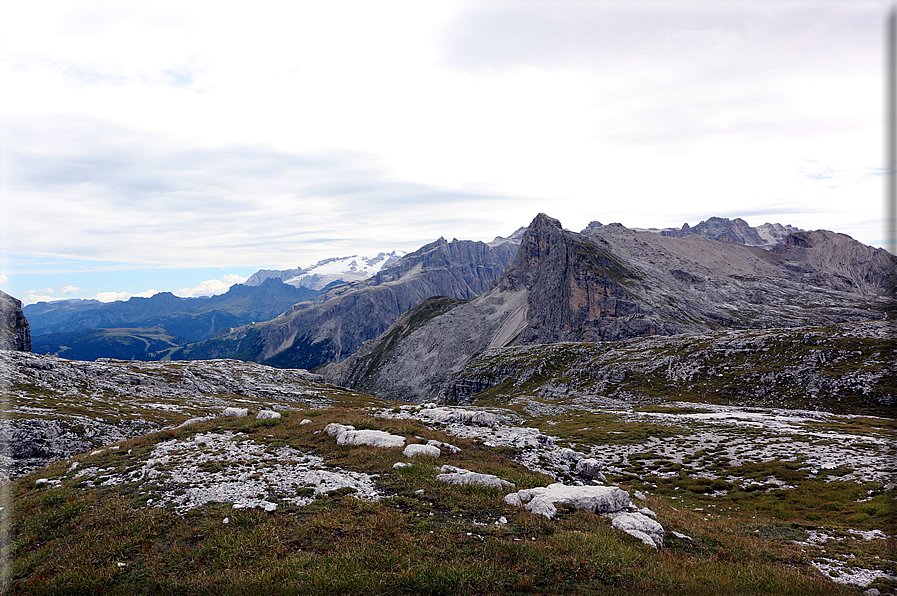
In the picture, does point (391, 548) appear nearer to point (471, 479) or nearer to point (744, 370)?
point (471, 479)

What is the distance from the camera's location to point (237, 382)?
111188 millimetres

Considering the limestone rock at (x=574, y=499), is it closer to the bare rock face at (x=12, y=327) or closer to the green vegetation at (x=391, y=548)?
the green vegetation at (x=391, y=548)

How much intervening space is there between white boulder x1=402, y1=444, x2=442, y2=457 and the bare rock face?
19160 centimetres

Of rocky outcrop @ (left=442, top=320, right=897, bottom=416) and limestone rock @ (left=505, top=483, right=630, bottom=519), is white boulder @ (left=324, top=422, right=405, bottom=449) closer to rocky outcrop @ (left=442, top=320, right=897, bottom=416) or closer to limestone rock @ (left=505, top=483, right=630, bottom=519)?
limestone rock @ (left=505, top=483, right=630, bottom=519)

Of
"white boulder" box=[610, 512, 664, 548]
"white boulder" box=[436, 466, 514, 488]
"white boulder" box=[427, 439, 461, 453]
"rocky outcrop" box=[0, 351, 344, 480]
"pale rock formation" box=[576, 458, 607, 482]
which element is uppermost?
"white boulder" box=[436, 466, 514, 488]

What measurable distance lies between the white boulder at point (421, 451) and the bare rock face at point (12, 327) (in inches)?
7543

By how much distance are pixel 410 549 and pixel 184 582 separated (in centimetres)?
662

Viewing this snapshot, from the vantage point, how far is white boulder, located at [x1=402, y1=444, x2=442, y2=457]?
23.9 meters

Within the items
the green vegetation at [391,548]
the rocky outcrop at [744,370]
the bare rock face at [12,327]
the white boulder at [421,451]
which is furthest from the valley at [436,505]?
the bare rock face at [12,327]

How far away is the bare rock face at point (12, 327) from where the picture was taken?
149000 mm

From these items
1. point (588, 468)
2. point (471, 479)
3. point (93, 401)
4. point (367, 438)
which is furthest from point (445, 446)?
point (93, 401)

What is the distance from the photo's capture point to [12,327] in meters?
159

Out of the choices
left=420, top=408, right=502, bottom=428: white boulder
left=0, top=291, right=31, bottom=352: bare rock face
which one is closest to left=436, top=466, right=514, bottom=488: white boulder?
left=420, top=408, right=502, bottom=428: white boulder

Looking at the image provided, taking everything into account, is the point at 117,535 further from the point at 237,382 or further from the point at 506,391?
the point at 506,391
